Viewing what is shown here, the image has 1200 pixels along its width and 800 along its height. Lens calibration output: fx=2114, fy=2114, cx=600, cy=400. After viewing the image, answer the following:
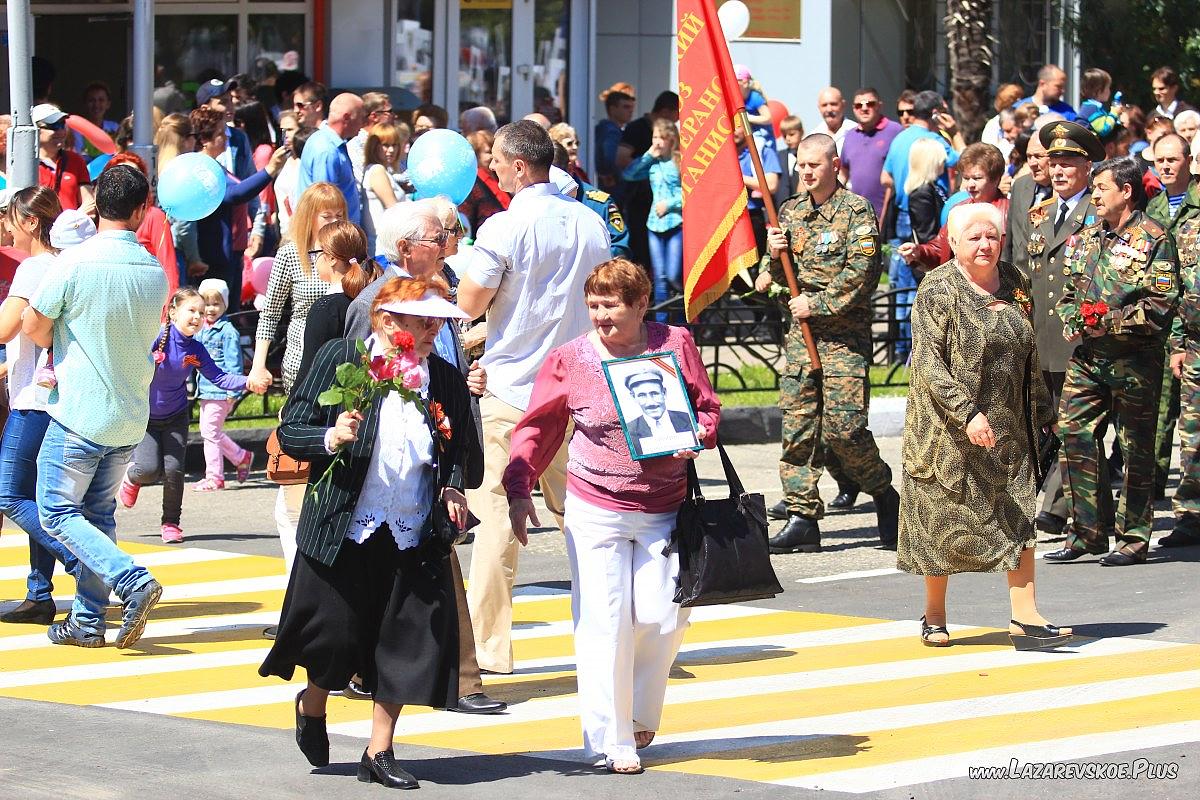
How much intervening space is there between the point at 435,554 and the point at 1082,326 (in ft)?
17.1

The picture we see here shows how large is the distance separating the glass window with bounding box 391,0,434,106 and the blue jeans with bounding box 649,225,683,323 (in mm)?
4752

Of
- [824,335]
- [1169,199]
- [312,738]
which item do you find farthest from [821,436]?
[312,738]

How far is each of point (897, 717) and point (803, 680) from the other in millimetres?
790

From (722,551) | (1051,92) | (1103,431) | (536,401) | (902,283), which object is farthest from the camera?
(1051,92)

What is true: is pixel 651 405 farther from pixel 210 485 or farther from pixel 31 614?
pixel 210 485

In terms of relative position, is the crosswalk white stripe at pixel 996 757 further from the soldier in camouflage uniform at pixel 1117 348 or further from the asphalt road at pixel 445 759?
the soldier in camouflage uniform at pixel 1117 348

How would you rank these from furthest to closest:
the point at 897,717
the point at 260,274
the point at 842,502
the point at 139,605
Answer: the point at 260,274, the point at 842,502, the point at 139,605, the point at 897,717

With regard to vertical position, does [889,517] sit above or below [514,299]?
below

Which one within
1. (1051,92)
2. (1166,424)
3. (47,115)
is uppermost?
(1051,92)

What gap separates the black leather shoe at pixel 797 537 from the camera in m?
11.8

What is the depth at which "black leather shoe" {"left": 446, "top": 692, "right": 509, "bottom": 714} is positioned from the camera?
26.2ft

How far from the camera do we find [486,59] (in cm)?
2403

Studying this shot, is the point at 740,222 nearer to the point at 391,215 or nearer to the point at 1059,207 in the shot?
the point at 1059,207

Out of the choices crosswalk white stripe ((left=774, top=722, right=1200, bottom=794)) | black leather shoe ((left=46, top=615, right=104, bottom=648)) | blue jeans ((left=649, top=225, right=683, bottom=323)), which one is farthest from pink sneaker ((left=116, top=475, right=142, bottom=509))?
blue jeans ((left=649, top=225, right=683, bottom=323))
